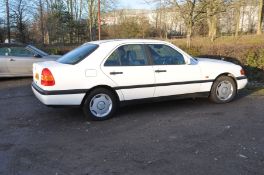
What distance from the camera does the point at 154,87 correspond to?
22.4ft

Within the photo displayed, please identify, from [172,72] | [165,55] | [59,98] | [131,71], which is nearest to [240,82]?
[172,72]

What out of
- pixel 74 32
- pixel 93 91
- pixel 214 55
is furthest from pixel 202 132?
pixel 74 32

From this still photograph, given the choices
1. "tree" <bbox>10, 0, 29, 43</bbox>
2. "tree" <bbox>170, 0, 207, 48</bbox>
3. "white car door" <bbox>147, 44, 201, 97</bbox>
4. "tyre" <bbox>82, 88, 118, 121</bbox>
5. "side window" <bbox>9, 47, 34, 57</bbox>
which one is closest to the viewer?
"tyre" <bbox>82, 88, 118, 121</bbox>

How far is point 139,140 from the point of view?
17.4 ft

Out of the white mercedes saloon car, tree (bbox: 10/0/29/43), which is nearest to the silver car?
the white mercedes saloon car

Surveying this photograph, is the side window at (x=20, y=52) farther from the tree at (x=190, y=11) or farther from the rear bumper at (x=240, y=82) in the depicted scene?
the rear bumper at (x=240, y=82)

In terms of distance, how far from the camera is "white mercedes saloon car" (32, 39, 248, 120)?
20.3 feet

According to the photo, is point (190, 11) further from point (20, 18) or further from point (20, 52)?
point (20, 18)

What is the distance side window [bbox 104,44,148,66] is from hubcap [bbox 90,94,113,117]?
0.65 meters

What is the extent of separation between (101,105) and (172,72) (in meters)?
1.63

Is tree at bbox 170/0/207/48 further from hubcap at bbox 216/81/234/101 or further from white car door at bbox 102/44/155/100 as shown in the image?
white car door at bbox 102/44/155/100

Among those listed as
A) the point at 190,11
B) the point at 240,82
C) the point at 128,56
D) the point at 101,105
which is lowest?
the point at 101,105

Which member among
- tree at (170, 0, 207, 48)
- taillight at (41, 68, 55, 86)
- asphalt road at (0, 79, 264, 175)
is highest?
tree at (170, 0, 207, 48)

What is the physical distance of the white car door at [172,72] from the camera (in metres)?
6.86
